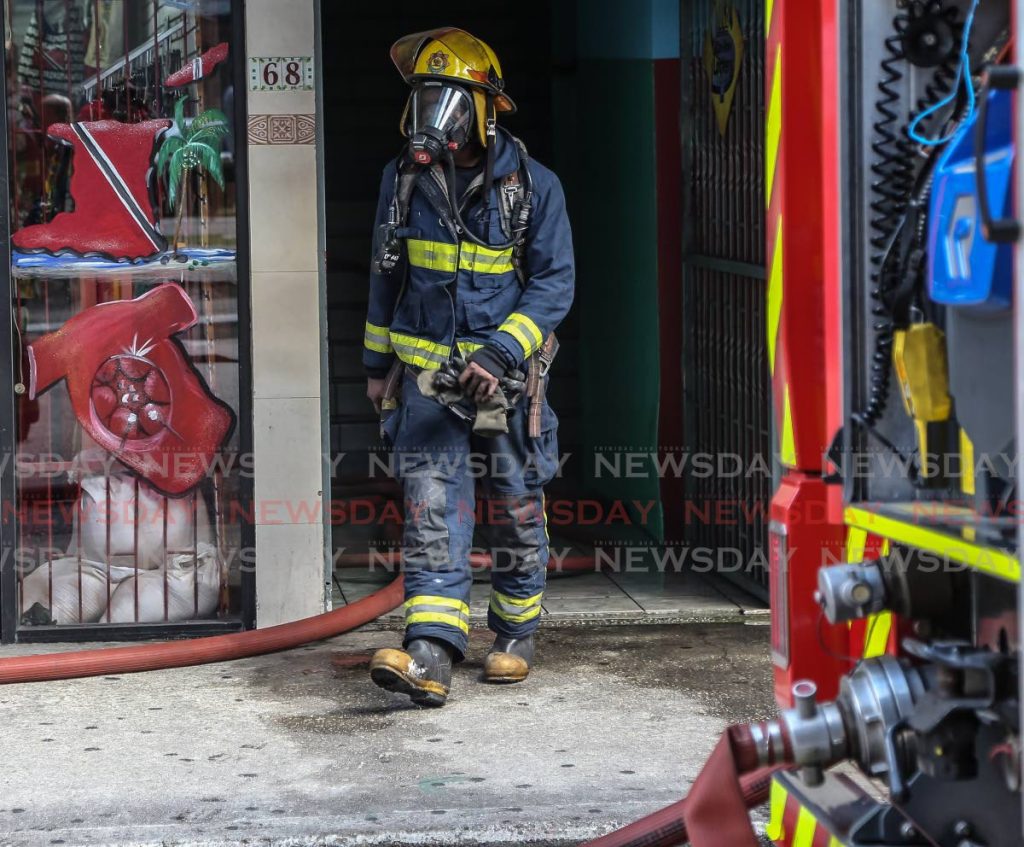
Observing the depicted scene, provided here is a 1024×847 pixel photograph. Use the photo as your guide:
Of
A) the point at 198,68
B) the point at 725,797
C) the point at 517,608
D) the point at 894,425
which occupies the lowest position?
the point at 517,608

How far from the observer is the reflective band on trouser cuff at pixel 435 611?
506 cm

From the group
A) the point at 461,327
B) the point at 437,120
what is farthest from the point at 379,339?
the point at 437,120

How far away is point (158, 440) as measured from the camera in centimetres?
580

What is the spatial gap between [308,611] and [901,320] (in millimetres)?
3788

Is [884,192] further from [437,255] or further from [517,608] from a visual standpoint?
[517,608]

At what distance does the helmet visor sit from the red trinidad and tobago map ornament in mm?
1243

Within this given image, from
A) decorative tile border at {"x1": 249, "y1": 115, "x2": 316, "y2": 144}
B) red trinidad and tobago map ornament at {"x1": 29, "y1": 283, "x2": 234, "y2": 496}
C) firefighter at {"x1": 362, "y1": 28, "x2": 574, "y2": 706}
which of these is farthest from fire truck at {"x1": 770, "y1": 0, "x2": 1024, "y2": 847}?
red trinidad and tobago map ornament at {"x1": 29, "y1": 283, "x2": 234, "y2": 496}

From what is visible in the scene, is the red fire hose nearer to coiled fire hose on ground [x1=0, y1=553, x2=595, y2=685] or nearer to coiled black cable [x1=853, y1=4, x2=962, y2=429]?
coiled fire hose on ground [x1=0, y1=553, x2=595, y2=685]

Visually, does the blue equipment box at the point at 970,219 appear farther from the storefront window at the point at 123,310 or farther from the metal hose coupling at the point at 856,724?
the storefront window at the point at 123,310

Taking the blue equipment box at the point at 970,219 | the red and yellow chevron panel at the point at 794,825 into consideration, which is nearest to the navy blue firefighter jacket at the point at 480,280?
the red and yellow chevron panel at the point at 794,825

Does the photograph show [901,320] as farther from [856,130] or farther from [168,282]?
[168,282]

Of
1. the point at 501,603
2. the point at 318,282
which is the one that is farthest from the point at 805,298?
the point at 318,282

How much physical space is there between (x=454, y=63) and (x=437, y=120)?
21 centimetres

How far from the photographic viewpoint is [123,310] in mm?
5727
